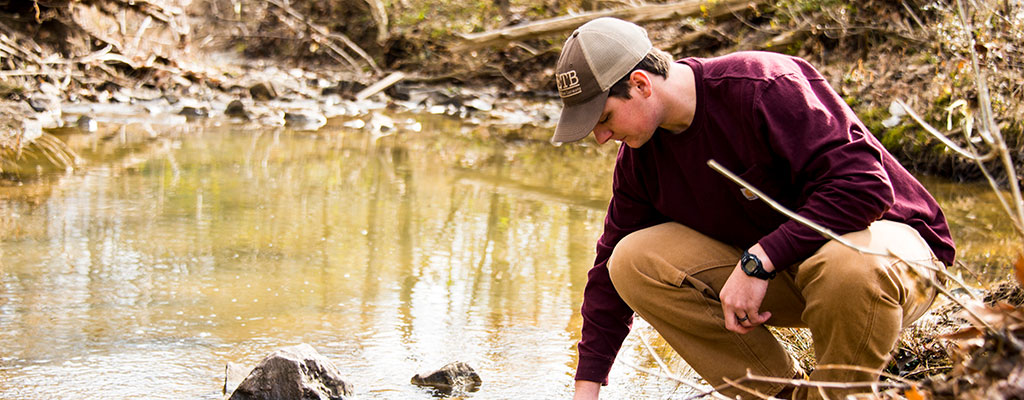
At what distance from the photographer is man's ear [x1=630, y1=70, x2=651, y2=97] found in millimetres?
2385

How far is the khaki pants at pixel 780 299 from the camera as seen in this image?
2270 millimetres

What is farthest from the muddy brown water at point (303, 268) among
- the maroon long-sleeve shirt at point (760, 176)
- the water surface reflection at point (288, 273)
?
the maroon long-sleeve shirt at point (760, 176)

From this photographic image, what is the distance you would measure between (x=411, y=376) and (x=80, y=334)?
1.26m

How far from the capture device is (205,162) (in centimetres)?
787

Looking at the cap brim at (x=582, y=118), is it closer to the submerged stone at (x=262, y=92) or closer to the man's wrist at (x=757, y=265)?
the man's wrist at (x=757, y=265)

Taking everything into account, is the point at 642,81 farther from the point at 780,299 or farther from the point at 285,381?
the point at 285,381

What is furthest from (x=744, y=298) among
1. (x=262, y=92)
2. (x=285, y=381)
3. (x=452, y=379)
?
(x=262, y=92)

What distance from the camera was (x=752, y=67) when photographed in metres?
2.43

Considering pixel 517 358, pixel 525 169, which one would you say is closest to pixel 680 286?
pixel 517 358

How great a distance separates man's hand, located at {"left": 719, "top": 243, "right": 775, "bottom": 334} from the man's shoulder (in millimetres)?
414

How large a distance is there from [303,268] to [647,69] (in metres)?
2.74

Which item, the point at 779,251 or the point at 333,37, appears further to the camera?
the point at 333,37

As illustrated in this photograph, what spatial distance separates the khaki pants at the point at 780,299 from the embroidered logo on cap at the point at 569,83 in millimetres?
503

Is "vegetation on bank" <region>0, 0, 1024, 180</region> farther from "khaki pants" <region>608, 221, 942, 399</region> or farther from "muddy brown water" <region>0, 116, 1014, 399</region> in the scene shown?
"khaki pants" <region>608, 221, 942, 399</region>
